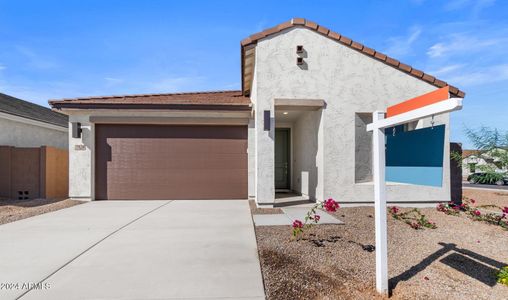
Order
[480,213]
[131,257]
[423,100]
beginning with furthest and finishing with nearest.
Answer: [480,213] < [131,257] < [423,100]

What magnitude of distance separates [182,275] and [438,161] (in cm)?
328

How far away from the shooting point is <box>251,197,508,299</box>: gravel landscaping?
9.75 feet

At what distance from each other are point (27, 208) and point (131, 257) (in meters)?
6.43

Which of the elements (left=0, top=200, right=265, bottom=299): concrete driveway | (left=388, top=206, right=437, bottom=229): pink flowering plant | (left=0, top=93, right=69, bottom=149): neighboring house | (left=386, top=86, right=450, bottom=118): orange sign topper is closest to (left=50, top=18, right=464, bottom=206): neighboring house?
(left=388, top=206, right=437, bottom=229): pink flowering plant

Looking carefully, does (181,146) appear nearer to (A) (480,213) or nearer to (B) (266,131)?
(B) (266,131)

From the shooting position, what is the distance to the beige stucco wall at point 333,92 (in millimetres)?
7715

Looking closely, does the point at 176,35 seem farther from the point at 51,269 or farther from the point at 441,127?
the point at 441,127

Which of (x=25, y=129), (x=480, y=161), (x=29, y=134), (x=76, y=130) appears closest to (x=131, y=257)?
(x=480, y=161)

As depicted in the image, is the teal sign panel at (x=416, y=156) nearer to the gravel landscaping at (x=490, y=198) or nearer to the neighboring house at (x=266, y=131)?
the neighboring house at (x=266, y=131)

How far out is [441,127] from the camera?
2.61 meters

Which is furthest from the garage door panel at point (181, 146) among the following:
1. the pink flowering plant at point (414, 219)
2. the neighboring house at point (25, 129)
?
the neighboring house at point (25, 129)

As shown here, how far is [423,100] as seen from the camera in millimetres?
2561

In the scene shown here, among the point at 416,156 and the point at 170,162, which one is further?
the point at 170,162

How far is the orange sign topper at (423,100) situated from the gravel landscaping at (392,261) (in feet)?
6.87
